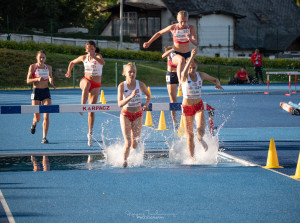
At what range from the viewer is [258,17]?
198 feet

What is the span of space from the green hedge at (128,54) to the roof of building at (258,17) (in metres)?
5.86

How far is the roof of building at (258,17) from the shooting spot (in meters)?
55.0

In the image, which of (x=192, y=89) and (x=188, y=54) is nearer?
(x=192, y=89)

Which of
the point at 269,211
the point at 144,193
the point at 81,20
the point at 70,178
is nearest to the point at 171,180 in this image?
the point at 144,193

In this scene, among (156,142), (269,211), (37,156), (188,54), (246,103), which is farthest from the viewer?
(246,103)

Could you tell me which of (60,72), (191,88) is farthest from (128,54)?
(191,88)

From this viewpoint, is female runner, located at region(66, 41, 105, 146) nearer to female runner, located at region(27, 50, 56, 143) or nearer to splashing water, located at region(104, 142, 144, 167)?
female runner, located at region(27, 50, 56, 143)

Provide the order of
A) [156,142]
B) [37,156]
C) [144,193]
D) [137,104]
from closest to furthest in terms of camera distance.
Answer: [144,193] < [137,104] < [37,156] < [156,142]

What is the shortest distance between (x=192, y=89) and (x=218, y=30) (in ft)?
154

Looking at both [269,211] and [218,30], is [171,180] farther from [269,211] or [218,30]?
[218,30]

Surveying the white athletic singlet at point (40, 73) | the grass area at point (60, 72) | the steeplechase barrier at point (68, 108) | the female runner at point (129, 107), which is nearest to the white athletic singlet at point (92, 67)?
the white athletic singlet at point (40, 73)

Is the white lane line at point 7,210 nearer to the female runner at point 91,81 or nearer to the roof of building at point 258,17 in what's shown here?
the female runner at point 91,81

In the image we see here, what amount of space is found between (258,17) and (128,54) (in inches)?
867

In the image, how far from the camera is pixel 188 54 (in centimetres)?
1169
